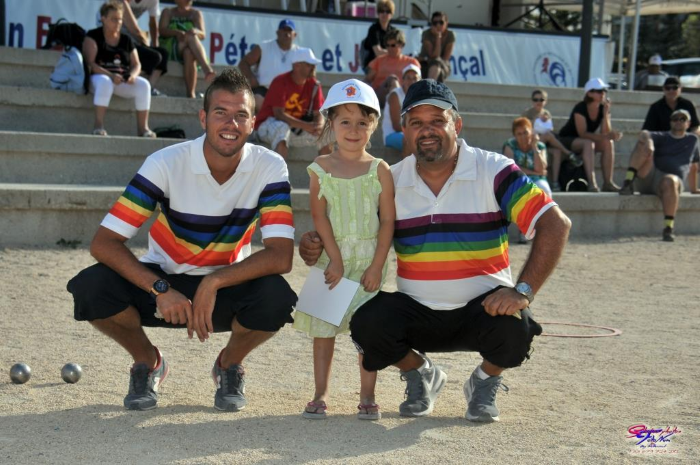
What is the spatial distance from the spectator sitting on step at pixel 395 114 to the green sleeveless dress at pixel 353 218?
6.51 metres

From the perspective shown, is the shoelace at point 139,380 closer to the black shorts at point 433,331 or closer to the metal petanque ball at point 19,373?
the metal petanque ball at point 19,373

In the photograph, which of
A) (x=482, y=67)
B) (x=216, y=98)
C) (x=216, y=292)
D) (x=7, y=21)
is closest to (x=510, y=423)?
(x=216, y=292)

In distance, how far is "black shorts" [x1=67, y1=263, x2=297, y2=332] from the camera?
4.96 m

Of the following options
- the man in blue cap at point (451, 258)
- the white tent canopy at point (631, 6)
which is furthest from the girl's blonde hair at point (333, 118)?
the white tent canopy at point (631, 6)

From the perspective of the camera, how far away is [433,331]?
5.06 m

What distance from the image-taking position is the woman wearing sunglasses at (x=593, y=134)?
12.6m

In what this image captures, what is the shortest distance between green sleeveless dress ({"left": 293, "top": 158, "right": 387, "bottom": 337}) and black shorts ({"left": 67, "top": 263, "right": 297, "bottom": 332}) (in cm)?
21

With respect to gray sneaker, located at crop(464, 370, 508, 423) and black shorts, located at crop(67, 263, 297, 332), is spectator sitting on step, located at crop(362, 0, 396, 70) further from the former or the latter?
gray sneaker, located at crop(464, 370, 508, 423)

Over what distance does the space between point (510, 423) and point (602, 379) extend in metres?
1.22

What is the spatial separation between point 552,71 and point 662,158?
4.63m

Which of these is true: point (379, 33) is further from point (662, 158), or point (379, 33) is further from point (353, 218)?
point (353, 218)

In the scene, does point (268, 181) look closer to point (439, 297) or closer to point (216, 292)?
point (216, 292)

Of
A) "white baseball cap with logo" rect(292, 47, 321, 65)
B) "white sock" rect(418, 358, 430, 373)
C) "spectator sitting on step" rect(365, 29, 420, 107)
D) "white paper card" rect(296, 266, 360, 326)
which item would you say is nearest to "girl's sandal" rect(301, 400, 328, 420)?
"white paper card" rect(296, 266, 360, 326)

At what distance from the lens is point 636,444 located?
455 centimetres
